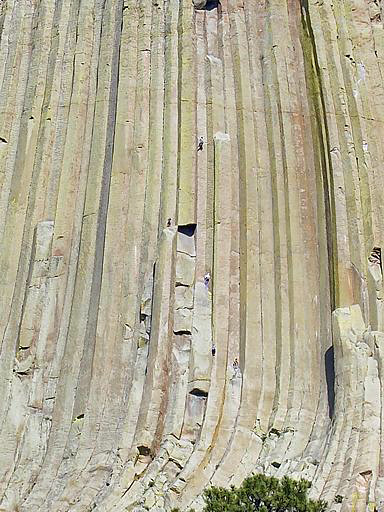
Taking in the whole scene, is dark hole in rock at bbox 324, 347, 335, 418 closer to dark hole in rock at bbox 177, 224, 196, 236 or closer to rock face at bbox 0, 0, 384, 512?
rock face at bbox 0, 0, 384, 512

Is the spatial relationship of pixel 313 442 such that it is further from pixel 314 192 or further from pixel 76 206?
pixel 76 206

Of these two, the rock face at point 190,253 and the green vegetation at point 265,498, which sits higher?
the rock face at point 190,253

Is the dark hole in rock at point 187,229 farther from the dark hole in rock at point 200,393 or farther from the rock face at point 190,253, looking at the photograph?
the dark hole in rock at point 200,393

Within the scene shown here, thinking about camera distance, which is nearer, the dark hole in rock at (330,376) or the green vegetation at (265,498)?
the green vegetation at (265,498)

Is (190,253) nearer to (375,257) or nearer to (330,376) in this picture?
(375,257)

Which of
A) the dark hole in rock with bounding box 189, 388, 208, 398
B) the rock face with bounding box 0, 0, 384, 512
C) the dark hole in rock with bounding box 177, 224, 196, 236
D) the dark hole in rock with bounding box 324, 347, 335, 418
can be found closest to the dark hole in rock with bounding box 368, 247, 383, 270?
the rock face with bounding box 0, 0, 384, 512

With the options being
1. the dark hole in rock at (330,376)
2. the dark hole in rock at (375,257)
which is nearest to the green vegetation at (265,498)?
the dark hole in rock at (330,376)
